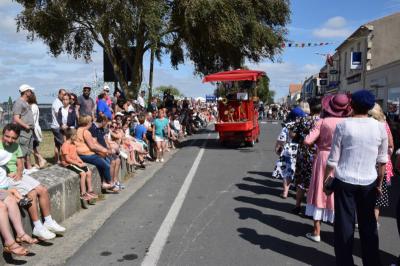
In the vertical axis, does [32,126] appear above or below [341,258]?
above

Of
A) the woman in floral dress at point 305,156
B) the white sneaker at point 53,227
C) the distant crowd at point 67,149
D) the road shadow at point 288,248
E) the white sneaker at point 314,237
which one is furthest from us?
the woman in floral dress at point 305,156

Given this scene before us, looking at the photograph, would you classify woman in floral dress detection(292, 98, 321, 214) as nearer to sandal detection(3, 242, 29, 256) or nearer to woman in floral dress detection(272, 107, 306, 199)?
woman in floral dress detection(272, 107, 306, 199)

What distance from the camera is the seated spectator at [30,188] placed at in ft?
17.8

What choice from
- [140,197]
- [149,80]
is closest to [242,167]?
[140,197]

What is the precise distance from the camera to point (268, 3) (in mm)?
22109

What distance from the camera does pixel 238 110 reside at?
17469 mm

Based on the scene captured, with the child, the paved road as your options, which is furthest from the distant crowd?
the paved road

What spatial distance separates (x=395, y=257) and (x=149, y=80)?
21.9m

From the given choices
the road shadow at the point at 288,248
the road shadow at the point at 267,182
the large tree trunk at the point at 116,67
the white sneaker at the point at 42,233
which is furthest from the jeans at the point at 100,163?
the large tree trunk at the point at 116,67

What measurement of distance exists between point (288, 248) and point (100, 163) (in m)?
4.17

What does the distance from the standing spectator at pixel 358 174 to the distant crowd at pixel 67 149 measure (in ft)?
10.7

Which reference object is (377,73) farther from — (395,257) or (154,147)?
(395,257)

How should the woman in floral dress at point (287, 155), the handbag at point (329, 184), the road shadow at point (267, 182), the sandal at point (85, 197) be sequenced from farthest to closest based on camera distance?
1. the road shadow at point (267, 182)
2. the woman in floral dress at point (287, 155)
3. the sandal at point (85, 197)
4. the handbag at point (329, 184)

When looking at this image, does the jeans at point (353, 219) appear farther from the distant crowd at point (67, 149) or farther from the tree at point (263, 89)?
the tree at point (263, 89)
